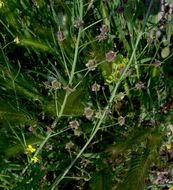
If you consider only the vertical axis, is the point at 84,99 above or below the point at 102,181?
above

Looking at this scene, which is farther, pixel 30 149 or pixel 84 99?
pixel 84 99

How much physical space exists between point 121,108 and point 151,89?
13 centimetres

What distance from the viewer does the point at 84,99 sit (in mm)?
1618

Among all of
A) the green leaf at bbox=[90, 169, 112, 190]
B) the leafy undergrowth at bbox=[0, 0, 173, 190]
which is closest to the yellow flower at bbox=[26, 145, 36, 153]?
the leafy undergrowth at bbox=[0, 0, 173, 190]

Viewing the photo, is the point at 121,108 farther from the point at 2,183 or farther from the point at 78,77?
the point at 2,183

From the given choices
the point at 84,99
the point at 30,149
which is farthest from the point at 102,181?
the point at 84,99

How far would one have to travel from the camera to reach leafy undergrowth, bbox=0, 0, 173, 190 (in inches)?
56.7

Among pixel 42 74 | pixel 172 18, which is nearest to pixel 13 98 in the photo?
pixel 42 74

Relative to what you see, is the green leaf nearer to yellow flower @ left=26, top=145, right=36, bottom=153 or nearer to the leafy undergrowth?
the leafy undergrowth

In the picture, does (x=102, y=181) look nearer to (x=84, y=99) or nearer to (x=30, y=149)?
(x=30, y=149)

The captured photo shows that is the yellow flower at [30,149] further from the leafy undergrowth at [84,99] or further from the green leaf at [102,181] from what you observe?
the green leaf at [102,181]

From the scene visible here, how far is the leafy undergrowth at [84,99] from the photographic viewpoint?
1.44 metres

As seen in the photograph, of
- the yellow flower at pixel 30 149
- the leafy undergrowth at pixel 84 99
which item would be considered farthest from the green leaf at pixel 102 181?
the yellow flower at pixel 30 149

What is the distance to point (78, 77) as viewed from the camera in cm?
175
